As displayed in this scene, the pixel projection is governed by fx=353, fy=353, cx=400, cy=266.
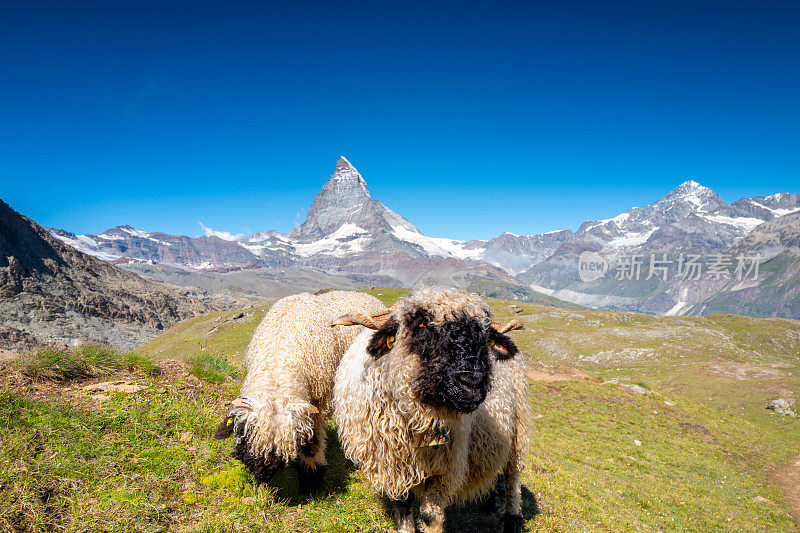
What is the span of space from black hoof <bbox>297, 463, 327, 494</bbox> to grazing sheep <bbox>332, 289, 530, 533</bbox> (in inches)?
48.4

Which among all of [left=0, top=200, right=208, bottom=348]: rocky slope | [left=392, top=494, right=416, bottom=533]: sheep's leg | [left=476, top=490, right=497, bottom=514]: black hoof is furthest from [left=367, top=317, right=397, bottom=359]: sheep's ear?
[left=0, top=200, right=208, bottom=348]: rocky slope

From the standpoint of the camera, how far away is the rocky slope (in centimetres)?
8088

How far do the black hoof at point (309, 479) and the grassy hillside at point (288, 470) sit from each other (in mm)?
246

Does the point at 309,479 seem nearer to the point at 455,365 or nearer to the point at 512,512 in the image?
the point at 512,512

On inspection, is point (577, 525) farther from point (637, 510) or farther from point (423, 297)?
point (423, 297)

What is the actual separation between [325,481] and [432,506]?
115 inches

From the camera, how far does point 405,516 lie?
21.0ft

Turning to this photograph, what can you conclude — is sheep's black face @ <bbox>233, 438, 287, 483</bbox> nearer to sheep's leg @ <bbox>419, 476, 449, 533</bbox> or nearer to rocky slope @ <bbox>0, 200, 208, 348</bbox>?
sheep's leg @ <bbox>419, 476, 449, 533</bbox>

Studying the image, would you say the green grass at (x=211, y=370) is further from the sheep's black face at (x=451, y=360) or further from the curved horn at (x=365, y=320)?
the sheep's black face at (x=451, y=360)

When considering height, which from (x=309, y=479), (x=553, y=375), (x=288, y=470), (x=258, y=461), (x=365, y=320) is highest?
(x=365, y=320)

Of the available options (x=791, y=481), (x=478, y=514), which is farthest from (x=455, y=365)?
(x=791, y=481)

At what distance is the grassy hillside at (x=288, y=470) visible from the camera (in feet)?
17.8

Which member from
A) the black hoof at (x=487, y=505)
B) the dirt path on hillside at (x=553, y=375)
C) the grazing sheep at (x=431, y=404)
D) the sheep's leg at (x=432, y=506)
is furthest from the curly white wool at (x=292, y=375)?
the dirt path on hillside at (x=553, y=375)

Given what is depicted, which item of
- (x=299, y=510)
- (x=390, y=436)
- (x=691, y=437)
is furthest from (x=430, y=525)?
(x=691, y=437)
